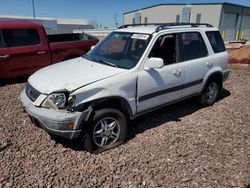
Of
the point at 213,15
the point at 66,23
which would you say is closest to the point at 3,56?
the point at 213,15

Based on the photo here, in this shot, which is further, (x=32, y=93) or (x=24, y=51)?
(x=24, y=51)

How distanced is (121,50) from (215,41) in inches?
91.4

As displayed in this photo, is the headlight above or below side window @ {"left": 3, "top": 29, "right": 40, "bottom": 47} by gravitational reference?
below

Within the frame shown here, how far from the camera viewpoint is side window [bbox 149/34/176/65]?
3.90 metres

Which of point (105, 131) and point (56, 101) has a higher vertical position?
point (56, 101)

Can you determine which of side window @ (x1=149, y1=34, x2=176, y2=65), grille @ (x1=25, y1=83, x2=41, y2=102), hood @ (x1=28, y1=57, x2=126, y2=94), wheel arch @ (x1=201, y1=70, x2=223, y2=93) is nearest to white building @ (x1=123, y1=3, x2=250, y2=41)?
wheel arch @ (x1=201, y1=70, x2=223, y2=93)

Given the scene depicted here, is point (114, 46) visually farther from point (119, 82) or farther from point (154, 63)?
point (119, 82)

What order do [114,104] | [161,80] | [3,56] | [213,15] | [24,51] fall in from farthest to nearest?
[213,15] → [24,51] → [3,56] → [161,80] → [114,104]

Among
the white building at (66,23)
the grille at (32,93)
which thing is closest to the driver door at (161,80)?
the grille at (32,93)

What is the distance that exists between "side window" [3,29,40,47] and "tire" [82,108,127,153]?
458 cm

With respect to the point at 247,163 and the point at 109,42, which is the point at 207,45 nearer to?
the point at 109,42

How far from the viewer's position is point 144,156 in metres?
3.40

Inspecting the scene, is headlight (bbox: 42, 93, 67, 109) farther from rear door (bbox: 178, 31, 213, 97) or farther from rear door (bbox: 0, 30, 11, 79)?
rear door (bbox: 0, 30, 11, 79)

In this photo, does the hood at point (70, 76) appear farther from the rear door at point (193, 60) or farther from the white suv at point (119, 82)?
the rear door at point (193, 60)
